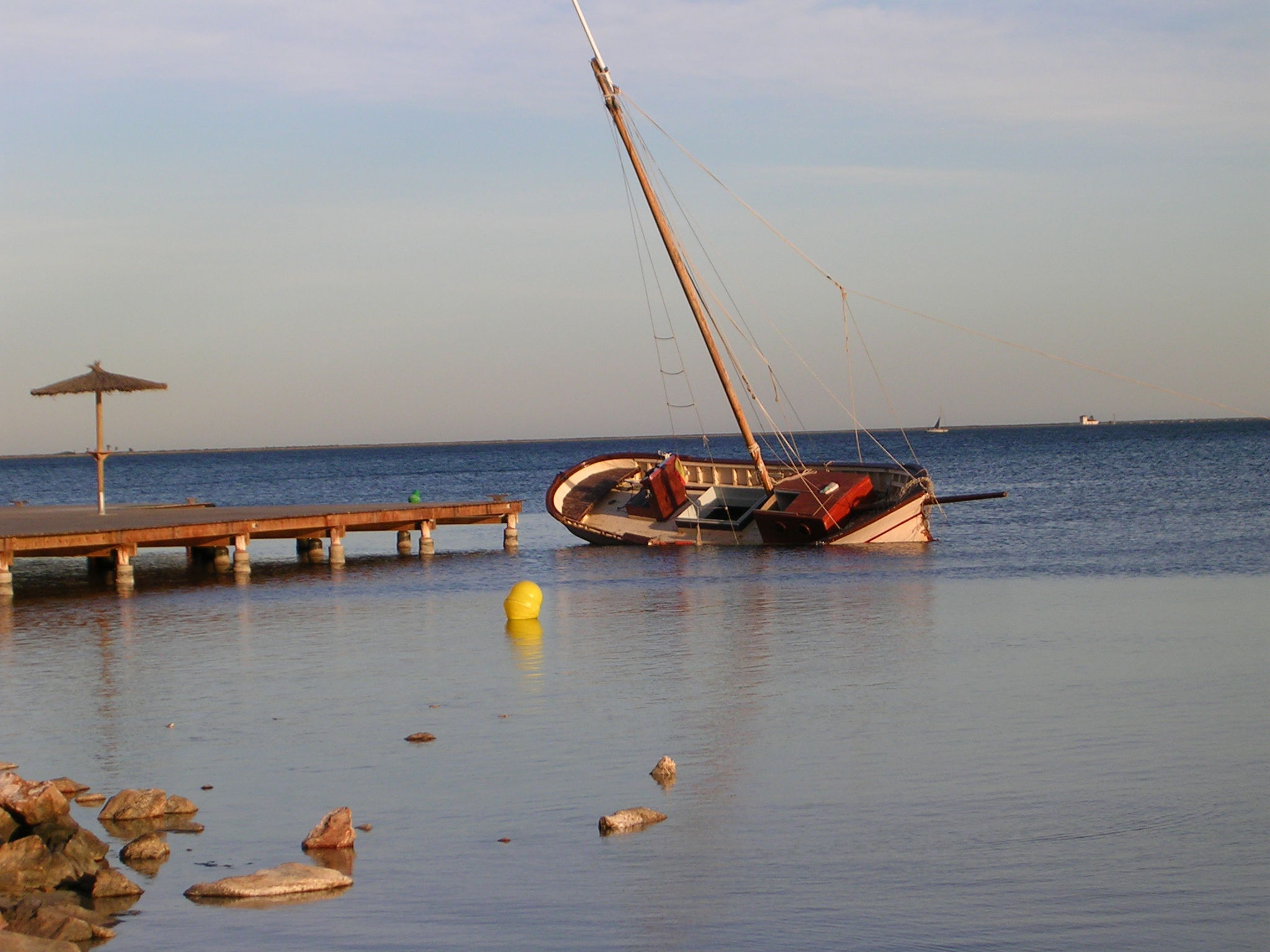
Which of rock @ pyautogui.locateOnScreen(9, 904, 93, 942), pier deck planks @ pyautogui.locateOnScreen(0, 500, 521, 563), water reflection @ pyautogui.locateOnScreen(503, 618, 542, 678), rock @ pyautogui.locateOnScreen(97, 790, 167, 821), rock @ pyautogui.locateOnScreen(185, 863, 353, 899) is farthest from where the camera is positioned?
pier deck planks @ pyautogui.locateOnScreen(0, 500, 521, 563)

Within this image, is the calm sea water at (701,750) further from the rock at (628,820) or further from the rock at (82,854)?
Result: the rock at (82,854)

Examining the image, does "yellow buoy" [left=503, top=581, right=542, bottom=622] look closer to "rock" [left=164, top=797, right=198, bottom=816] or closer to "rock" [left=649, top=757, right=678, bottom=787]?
"rock" [left=649, top=757, right=678, bottom=787]

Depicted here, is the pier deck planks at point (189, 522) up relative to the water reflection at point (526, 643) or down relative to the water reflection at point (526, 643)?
up

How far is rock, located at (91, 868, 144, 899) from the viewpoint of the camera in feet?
24.7

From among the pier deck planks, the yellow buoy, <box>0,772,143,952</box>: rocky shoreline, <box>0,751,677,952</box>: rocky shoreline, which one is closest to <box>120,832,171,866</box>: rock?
<box>0,751,677,952</box>: rocky shoreline

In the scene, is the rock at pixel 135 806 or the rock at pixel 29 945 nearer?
the rock at pixel 29 945

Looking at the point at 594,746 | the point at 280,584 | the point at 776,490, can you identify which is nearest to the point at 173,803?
the point at 594,746

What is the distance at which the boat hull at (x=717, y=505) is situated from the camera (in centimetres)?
3034

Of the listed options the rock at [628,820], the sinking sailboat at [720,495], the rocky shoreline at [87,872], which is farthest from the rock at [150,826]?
the sinking sailboat at [720,495]

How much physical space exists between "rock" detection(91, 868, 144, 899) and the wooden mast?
21317 mm

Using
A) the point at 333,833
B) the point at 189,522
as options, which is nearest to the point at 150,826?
the point at 333,833

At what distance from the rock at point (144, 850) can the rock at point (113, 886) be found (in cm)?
46

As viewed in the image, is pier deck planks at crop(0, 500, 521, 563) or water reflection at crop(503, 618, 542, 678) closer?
water reflection at crop(503, 618, 542, 678)

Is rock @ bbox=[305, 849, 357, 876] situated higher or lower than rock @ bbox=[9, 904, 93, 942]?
lower
